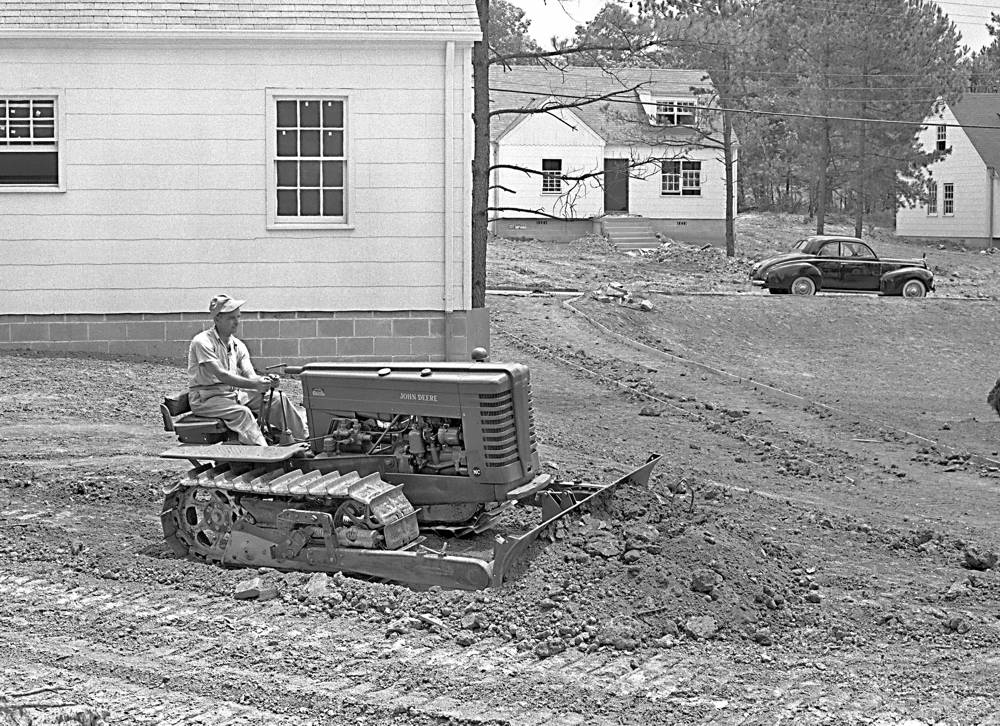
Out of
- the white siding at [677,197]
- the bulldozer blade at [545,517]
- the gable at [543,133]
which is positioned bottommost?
the bulldozer blade at [545,517]

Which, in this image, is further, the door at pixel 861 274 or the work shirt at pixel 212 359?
the door at pixel 861 274

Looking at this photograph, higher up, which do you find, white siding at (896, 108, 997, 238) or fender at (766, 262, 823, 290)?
white siding at (896, 108, 997, 238)

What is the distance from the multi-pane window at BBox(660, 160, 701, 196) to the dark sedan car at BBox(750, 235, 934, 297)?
15764 millimetres

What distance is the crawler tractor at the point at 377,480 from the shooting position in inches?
325

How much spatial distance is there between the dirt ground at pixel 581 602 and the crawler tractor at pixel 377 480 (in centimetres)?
25

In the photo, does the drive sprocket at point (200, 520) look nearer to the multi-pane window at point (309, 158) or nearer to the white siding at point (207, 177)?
the white siding at point (207, 177)

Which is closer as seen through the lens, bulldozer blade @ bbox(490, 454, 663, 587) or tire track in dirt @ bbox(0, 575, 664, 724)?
tire track in dirt @ bbox(0, 575, 664, 724)

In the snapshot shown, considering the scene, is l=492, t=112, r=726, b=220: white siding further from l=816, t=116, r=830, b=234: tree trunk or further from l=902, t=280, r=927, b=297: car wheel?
l=902, t=280, r=927, b=297: car wheel

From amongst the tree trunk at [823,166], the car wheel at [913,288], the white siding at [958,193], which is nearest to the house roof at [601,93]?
the tree trunk at [823,166]

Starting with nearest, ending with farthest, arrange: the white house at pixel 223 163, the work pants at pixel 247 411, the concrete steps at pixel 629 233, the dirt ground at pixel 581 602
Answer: the dirt ground at pixel 581 602 < the work pants at pixel 247 411 < the white house at pixel 223 163 < the concrete steps at pixel 629 233

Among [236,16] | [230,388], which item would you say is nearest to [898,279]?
[236,16]

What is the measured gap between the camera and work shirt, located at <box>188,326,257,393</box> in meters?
9.27

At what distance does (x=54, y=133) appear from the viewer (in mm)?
17547

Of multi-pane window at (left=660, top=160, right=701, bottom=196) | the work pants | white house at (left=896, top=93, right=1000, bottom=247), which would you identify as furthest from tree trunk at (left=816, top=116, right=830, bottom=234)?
the work pants
